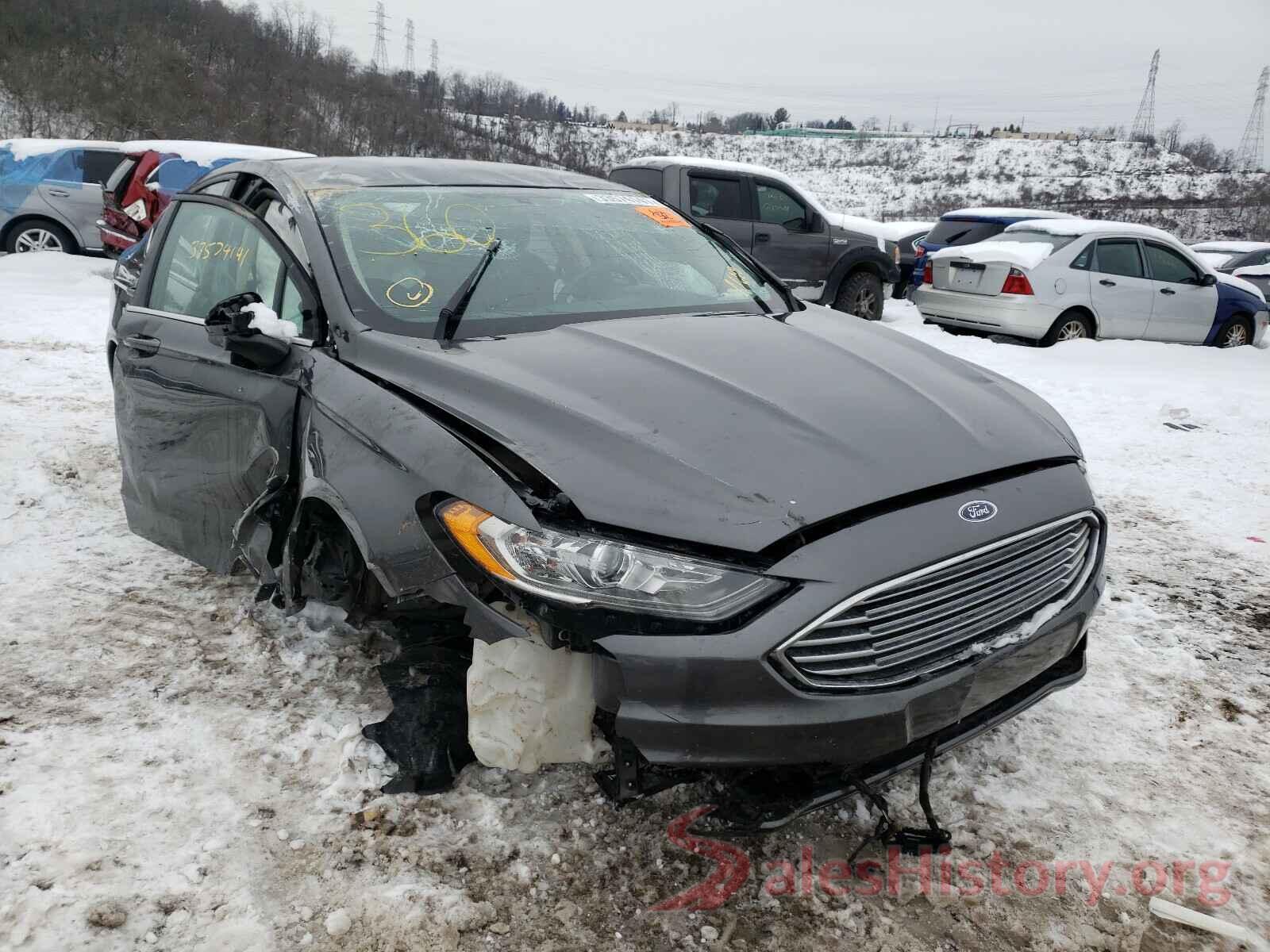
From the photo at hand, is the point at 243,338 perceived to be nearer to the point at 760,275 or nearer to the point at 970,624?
the point at 760,275

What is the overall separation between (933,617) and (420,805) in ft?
4.37

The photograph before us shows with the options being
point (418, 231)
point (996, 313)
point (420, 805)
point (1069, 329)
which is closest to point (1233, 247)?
point (1069, 329)

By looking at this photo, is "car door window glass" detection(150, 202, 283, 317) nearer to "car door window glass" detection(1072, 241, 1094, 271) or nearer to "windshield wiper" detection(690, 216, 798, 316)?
"windshield wiper" detection(690, 216, 798, 316)

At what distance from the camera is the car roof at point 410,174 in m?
3.18

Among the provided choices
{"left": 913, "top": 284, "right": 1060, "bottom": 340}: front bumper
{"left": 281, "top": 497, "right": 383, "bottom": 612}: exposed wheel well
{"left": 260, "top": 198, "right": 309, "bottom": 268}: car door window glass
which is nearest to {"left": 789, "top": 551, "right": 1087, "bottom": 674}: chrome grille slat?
{"left": 281, "top": 497, "right": 383, "bottom": 612}: exposed wheel well

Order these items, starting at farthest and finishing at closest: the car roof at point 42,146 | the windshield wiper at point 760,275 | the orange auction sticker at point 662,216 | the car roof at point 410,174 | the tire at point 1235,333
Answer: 1. the car roof at point 42,146
2. the tire at point 1235,333
3. the orange auction sticker at point 662,216
4. the windshield wiper at point 760,275
5. the car roof at point 410,174

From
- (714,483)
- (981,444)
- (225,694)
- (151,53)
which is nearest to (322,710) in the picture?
(225,694)

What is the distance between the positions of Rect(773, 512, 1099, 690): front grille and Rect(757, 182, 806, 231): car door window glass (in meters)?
8.95

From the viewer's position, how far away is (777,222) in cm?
1064

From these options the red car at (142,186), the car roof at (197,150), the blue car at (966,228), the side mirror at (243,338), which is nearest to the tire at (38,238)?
the red car at (142,186)

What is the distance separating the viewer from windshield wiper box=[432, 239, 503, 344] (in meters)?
2.61

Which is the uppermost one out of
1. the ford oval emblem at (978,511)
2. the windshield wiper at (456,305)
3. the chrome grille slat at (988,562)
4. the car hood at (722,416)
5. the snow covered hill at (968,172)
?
the snow covered hill at (968,172)

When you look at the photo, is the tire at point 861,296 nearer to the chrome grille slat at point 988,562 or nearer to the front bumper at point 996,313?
the front bumper at point 996,313

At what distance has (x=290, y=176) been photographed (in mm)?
3166
